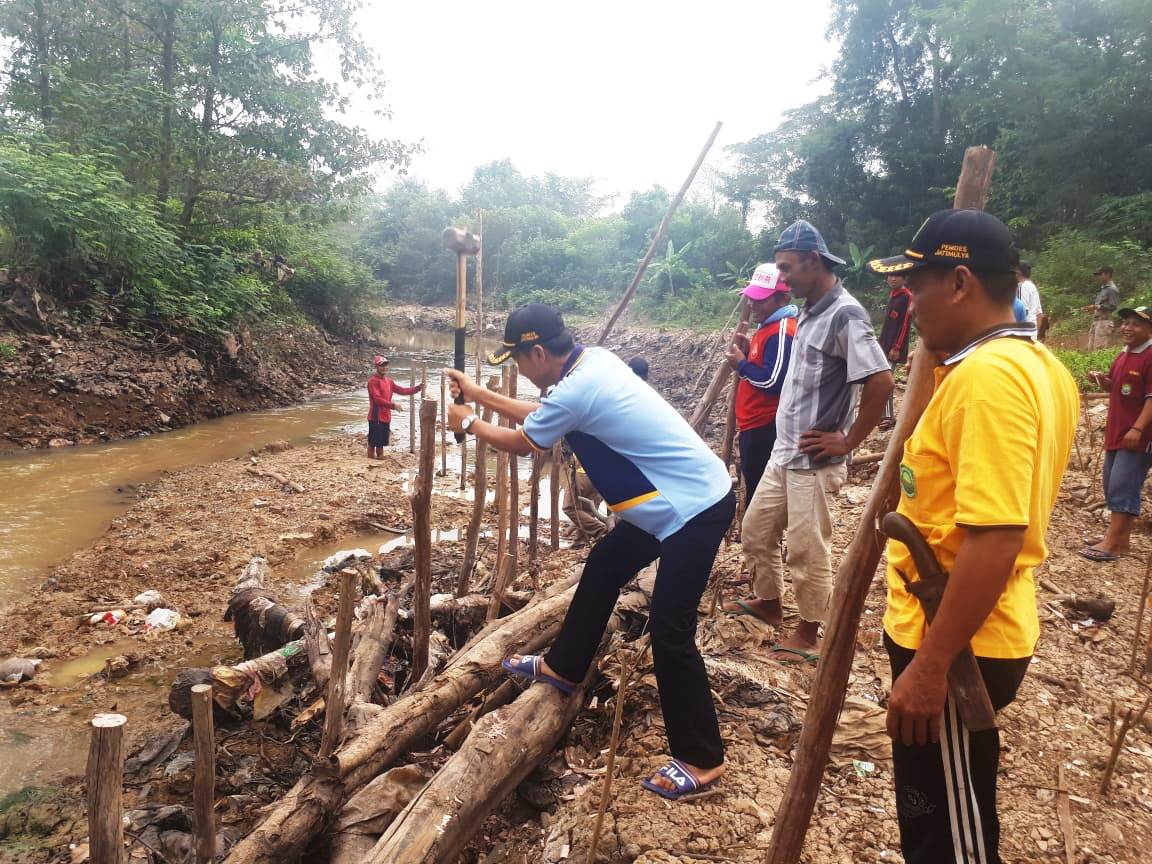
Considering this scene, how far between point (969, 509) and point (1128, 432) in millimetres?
4171

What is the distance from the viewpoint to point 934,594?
1.34 m

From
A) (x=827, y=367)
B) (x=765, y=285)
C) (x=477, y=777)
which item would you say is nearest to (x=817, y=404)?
(x=827, y=367)

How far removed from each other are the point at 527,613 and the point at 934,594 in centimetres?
234

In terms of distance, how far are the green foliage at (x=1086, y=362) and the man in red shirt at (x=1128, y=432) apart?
12.2 feet

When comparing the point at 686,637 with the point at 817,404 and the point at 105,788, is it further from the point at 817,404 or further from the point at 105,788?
the point at 105,788

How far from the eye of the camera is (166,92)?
13.2 metres

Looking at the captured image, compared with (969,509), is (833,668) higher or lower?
lower

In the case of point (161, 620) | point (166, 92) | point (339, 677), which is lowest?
point (161, 620)

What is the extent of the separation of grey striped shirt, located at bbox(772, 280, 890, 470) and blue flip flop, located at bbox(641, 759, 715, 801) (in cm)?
135

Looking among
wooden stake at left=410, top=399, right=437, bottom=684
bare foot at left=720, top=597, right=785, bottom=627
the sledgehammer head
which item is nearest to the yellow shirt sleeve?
wooden stake at left=410, top=399, right=437, bottom=684

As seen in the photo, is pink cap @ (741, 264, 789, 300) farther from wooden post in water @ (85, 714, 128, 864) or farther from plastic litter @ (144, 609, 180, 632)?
plastic litter @ (144, 609, 180, 632)

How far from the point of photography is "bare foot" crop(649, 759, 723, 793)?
224 centimetres

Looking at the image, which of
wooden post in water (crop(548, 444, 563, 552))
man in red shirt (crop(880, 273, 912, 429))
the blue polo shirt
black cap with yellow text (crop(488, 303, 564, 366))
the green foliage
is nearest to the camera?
the blue polo shirt

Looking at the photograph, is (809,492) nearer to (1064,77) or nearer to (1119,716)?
(1119,716)
